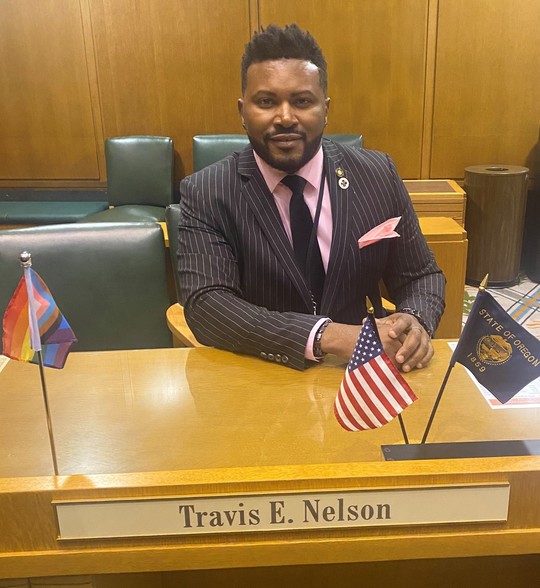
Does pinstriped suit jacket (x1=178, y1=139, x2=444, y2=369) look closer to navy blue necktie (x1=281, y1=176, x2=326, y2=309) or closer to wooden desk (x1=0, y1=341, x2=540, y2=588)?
navy blue necktie (x1=281, y1=176, x2=326, y2=309)

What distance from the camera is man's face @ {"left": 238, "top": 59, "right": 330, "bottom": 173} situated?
1.54 metres

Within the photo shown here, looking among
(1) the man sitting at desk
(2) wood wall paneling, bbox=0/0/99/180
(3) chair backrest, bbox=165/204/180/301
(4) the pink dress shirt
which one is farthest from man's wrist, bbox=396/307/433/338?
(2) wood wall paneling, bbox=0/0/99/180

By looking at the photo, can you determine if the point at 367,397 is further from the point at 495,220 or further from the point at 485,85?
the point at 485,85

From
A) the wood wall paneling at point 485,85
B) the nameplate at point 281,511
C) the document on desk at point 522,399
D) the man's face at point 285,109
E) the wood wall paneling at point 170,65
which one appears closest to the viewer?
the nameplate at point 281,511

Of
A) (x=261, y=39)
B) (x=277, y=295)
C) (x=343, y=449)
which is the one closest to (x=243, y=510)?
(x=343, y=449)

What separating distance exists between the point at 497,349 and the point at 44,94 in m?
4.14

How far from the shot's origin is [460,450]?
3.30 feet

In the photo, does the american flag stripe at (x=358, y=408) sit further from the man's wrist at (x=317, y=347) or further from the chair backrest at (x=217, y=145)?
the chair backrest at (x=217, y=145)

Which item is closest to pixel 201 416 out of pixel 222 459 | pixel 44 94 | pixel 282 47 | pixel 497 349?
pixel 222 459

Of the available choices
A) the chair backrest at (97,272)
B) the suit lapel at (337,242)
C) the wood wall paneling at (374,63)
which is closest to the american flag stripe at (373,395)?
the suit lapel at (337,242)

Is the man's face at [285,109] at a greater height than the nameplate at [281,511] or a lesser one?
greater

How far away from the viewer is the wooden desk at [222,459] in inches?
35.7

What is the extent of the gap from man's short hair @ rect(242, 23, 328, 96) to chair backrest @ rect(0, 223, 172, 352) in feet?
2.08

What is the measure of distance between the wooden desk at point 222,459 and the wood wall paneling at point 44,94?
3384mm
